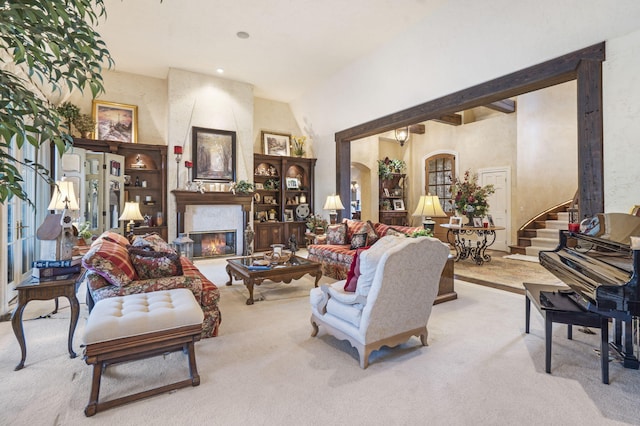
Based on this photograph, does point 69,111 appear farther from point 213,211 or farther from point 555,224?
point 555,224

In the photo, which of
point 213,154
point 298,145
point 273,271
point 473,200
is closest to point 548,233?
point 473,200

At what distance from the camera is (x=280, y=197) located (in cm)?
834

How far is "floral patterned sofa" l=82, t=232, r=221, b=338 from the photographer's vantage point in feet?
8.54

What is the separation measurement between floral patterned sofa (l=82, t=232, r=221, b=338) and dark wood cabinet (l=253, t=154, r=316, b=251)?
492cm

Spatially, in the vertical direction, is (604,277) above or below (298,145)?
below

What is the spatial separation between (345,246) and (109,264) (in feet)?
12.0

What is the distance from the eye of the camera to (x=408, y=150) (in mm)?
10719

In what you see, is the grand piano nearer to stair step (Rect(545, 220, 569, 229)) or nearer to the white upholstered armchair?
the white upholstered armchair

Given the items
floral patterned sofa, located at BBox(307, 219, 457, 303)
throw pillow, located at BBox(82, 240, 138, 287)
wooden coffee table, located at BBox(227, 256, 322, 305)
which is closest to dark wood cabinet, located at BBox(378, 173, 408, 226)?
floral patterned sofa, located at BBox(307, 219, 457, 303)

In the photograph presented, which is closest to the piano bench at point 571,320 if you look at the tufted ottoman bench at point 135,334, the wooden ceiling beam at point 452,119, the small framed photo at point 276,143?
the tufted ottoman bench at point 135,334

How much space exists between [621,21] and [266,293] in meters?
4.91

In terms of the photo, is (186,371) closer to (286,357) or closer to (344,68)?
(286,357)

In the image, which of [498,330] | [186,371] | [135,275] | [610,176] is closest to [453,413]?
[498,330]

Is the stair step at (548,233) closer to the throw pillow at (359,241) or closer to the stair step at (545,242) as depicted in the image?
the stair step at (545,242)
